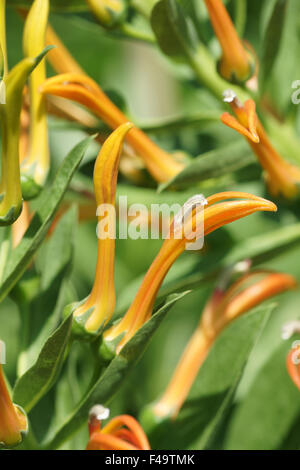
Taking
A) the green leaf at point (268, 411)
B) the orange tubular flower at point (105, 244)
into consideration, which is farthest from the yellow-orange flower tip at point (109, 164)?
the green leaf at point (268, 411)

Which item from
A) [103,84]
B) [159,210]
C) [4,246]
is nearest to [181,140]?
[159,210]

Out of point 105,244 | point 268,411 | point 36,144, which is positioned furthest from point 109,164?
point 268,411

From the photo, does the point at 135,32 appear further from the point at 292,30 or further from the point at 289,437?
the point at 289,437

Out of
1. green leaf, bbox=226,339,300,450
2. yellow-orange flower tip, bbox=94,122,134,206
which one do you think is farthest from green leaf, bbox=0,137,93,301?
green leaf, bbox=226,339,300,450

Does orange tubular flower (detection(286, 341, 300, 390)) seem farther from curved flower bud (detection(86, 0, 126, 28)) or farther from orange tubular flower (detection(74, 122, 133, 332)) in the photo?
curved flower bud (detection(86, 0, 126, 28))

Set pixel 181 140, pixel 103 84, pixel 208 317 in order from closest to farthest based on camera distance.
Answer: pixel 208 317 < pixel 181 140 < pixel 103 84
